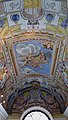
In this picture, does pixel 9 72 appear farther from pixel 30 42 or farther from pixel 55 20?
pixel 55 20

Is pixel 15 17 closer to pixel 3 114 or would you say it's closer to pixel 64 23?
pixel 64 23

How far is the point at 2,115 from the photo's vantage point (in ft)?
36.4

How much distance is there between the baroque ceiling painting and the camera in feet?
23.7

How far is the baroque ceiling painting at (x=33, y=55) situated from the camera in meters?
7.22

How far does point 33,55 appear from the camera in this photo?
372 inches

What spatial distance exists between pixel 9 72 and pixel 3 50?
1.88m

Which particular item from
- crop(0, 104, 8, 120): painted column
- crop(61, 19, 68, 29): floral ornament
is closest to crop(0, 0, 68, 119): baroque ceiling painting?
crop(61, 19, 68, 29): floral ornament

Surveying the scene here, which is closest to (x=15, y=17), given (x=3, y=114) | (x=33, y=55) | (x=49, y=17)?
(x=49, y=17)

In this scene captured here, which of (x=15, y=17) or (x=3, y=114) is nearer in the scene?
(x=15, y=17)

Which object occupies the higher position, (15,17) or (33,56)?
(15,17)

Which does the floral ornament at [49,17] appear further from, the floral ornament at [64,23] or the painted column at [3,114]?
the painted column at [3,114]

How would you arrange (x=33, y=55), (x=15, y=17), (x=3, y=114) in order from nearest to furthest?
(x=15, y=17), (x=33, y=55), (x=3, y=114)

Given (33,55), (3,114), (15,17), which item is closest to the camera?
(15,17)

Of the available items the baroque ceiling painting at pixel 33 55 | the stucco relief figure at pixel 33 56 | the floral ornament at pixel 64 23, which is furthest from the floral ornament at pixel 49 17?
the stucco relief figure at pixel 33 56
